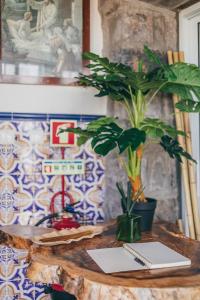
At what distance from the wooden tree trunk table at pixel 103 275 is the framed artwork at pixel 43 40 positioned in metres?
1.12

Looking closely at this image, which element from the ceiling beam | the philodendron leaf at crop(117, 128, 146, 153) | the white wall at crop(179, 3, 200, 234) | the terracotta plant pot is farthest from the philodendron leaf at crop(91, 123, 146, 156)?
the ceiling beam

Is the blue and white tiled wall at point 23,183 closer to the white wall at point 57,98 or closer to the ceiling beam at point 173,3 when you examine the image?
the white wall at point 57,98

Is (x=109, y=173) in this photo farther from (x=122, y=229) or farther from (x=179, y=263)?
(x=179, y=263)

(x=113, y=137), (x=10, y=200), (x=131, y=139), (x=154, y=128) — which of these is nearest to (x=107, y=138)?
(x=113, y=137)

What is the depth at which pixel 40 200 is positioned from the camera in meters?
2.38

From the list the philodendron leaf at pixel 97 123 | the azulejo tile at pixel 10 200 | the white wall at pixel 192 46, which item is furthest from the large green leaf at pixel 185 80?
the azulejo tile at pixel 10 200

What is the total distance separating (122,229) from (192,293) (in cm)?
62

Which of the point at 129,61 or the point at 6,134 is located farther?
the point at 129,61

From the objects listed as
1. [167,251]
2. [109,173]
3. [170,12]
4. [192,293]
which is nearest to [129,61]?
[170,12]

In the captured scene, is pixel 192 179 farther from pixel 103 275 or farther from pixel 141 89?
pixel 103 275

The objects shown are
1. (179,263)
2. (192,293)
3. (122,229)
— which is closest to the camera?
(192,293)

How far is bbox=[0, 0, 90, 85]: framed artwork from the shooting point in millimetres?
2328

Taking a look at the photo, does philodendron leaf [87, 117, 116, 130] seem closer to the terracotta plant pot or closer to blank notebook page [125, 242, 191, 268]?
the terracotta plant pot

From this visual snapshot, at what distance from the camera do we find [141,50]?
2.52m
